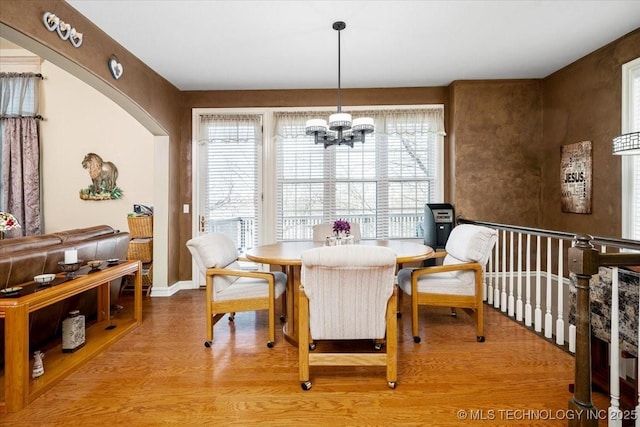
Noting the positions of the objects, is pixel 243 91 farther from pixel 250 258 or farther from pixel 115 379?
pixel 115 379

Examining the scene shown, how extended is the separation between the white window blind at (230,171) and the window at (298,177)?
0.5 inches

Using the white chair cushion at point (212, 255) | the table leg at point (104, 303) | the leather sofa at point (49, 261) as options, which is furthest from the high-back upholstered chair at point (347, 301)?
the table leg at point (104, 303)

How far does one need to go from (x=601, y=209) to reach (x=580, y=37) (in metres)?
1.72

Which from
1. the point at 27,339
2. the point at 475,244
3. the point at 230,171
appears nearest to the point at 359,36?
the point at 475,244

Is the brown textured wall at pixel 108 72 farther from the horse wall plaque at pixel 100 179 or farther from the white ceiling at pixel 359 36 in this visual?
the horse wall plaque at pixel 100 179

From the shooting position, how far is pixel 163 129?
3898 millimetres

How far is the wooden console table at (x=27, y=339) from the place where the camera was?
5.69 ft

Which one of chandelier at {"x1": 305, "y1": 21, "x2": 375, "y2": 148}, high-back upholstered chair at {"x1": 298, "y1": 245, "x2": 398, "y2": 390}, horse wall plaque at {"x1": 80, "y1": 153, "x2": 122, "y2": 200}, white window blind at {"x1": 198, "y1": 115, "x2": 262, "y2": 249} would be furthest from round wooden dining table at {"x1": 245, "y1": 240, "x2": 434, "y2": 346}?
horse wall plaque at {"x1": 80, "y1": 153, "x2": 122, "y2": 200}

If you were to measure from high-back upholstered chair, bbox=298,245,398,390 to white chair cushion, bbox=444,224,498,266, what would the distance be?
106cm

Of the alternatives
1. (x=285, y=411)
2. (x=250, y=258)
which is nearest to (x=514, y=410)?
(x=285, y=411)

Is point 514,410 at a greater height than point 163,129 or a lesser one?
lesser

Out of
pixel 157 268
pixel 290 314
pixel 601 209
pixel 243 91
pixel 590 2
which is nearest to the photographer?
pixel 590 2

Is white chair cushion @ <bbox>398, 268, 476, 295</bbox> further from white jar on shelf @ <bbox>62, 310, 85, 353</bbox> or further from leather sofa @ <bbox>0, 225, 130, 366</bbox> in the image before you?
leather sofa @ <bbox>0, 225, 130, 366</bbox>

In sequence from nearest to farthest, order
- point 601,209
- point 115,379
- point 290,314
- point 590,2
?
1. point 115,379
2. point 590,2
3. point 290,314
4. point 601,209
